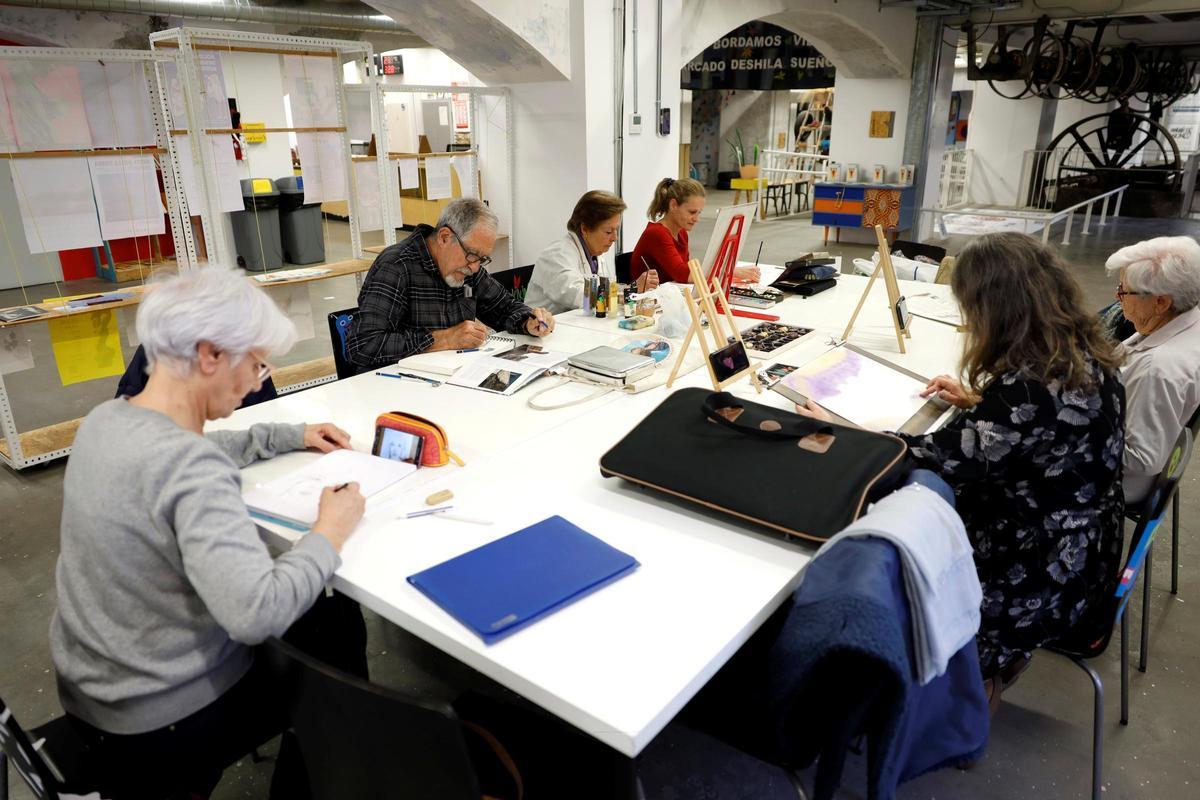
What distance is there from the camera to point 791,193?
13.6 m

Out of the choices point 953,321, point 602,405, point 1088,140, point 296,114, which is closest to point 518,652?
point 602,405

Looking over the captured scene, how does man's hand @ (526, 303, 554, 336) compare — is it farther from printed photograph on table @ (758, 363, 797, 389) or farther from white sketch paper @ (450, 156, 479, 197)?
white sketch paper @ (450, 156, 479, 197)

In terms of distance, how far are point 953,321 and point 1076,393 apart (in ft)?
6.16

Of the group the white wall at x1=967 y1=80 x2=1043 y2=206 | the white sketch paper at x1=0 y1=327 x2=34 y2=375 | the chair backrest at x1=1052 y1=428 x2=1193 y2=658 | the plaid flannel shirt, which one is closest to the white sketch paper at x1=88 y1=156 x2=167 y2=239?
the white sketch paper at x1=0 y1=327 x2=34 y2=375

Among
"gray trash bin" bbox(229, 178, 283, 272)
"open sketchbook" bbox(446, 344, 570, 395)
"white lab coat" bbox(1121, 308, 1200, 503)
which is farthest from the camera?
"gray trash bin" bbox(229, 178, 283, 272)

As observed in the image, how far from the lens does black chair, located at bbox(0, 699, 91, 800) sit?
47.4 inches

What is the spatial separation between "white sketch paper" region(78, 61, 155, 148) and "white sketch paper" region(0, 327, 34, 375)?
998 mm

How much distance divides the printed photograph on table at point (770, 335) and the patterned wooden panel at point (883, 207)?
6.90 m

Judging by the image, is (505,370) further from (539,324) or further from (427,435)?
(427,435)

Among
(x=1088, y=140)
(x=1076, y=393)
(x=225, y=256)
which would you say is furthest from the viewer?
(x=1088, y=140)

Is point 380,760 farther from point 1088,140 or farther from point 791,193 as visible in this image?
point 1088,140

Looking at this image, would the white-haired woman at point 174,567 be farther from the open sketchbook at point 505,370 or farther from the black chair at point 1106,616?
the black chair at point 1106,616

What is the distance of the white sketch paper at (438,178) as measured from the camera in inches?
224

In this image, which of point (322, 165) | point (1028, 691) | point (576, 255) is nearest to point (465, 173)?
point (322, 165)
